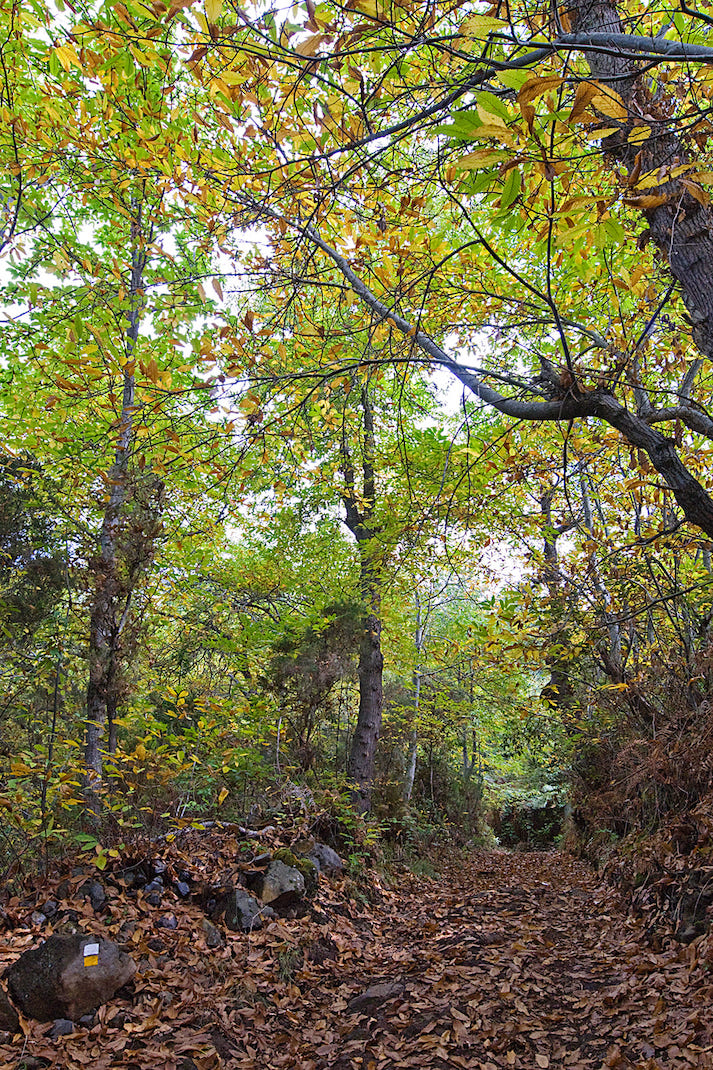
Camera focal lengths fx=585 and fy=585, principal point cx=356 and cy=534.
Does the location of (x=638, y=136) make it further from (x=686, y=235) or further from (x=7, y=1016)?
(x=7, y=1016)

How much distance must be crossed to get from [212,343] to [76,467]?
2.78 meters

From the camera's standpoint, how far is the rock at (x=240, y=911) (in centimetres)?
Result: 469

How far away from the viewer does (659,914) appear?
448cm

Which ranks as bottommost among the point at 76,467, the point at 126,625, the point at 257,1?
the point at 126,625

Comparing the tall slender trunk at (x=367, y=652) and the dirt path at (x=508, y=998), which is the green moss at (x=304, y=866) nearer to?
the dirt path at (x=508, y=998)

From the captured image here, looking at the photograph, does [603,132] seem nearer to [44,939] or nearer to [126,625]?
[126,625]

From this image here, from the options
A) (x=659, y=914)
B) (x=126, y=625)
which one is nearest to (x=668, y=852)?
(x=659, y=914)

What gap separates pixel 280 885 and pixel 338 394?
14.3 ft

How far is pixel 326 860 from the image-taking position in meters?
6.22

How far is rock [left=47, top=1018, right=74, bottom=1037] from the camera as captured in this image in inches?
129

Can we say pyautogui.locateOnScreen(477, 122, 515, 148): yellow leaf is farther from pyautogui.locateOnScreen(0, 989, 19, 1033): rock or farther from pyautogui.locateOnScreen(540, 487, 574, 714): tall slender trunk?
pyautogui.locateOnScreen(0, 989, 19, 1033): rock

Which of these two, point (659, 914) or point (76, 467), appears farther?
point (76, 467)

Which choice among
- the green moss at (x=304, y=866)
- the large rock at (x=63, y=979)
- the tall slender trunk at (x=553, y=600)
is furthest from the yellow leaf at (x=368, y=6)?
the green moss at (x=304, y=866)

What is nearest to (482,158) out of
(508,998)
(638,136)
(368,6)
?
(368,6)
